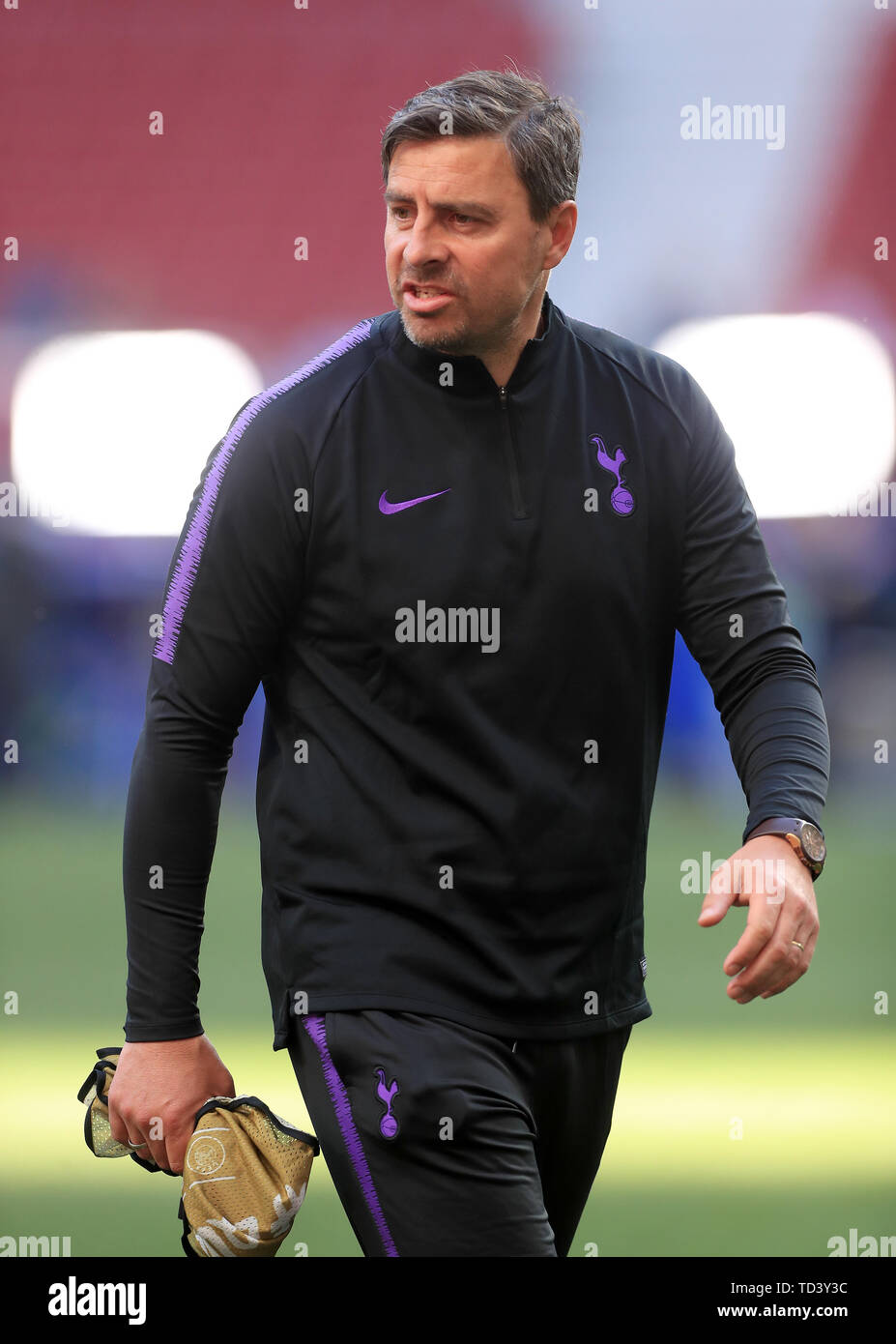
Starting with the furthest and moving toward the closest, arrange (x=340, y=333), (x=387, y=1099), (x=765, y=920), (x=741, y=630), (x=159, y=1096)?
(x=340, y=333) → (x=741, y=630) → (x=159, y=1096) → (x=387, y=1099) → (x=765, y=920)

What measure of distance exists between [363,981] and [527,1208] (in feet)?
0.94

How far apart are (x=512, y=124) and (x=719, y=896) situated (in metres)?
0.89

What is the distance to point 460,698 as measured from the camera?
1718 millimetres

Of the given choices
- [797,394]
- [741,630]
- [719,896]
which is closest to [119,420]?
[797,394]

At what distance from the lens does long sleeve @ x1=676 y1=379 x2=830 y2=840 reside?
5.88 ft

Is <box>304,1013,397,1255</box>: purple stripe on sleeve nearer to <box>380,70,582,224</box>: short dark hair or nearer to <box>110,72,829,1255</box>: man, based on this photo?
<box>110,72,829,1255</box>: man

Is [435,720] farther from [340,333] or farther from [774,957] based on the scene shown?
[340,333]

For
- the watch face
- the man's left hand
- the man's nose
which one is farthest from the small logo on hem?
the man's nose

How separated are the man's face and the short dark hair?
15mm

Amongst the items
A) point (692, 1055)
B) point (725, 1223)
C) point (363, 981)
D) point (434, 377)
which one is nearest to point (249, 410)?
point (434, 377)

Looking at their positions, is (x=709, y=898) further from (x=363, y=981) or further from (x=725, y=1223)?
(x=725, y=1223)

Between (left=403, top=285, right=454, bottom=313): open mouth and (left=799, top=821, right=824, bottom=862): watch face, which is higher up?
(left=403, top=285, right=454, bottom=313): open mouth

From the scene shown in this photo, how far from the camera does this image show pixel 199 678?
1.74 meters

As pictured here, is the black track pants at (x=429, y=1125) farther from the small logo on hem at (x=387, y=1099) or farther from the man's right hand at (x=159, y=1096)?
the man's right hand at (x=159, y=1096)
